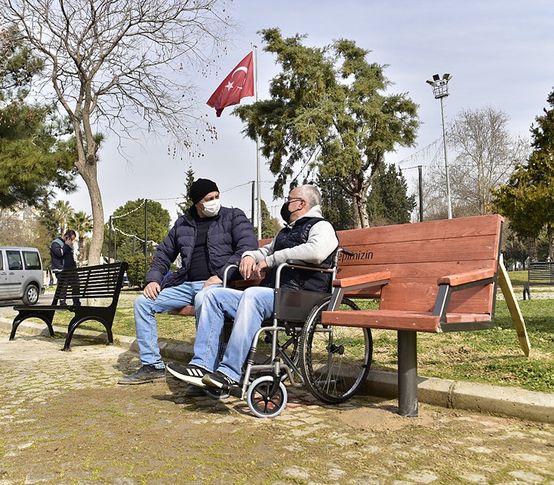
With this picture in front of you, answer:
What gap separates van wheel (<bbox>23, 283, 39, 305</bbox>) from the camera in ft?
61.6

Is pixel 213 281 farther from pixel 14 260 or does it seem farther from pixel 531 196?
pixel 531 196

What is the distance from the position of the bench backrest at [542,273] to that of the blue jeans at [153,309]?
14.8m

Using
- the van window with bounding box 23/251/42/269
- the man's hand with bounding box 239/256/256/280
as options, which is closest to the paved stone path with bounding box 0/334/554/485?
the man's hand with bounding box 239/256/256/280

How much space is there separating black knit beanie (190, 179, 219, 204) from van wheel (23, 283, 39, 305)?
15.7 m

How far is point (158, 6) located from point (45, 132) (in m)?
7.98

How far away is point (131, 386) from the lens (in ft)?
15.0

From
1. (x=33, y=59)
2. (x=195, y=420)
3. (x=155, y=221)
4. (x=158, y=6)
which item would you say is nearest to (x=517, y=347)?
(x=195, y=420)

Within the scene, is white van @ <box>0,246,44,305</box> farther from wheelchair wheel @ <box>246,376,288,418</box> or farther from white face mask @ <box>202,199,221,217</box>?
wheelchair wheel @ <box>246,376,288,418</box>

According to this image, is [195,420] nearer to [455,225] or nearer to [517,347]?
[455,225]

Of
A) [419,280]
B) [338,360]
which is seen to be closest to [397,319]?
[419,280]

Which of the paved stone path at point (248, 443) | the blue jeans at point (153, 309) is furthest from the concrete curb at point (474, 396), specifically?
the blue jeans at point (153, 309)

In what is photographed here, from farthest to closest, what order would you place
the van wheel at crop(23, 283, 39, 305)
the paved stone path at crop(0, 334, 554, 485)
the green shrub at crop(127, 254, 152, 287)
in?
the green shrub at crop(127, 254, 152, 287)
the van wheel at crop(23, 283, 39, 305)
the paved stone path at crop(0, 334, 554, 485)

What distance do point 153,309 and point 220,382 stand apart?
1.36 metres

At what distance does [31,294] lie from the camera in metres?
19.1
